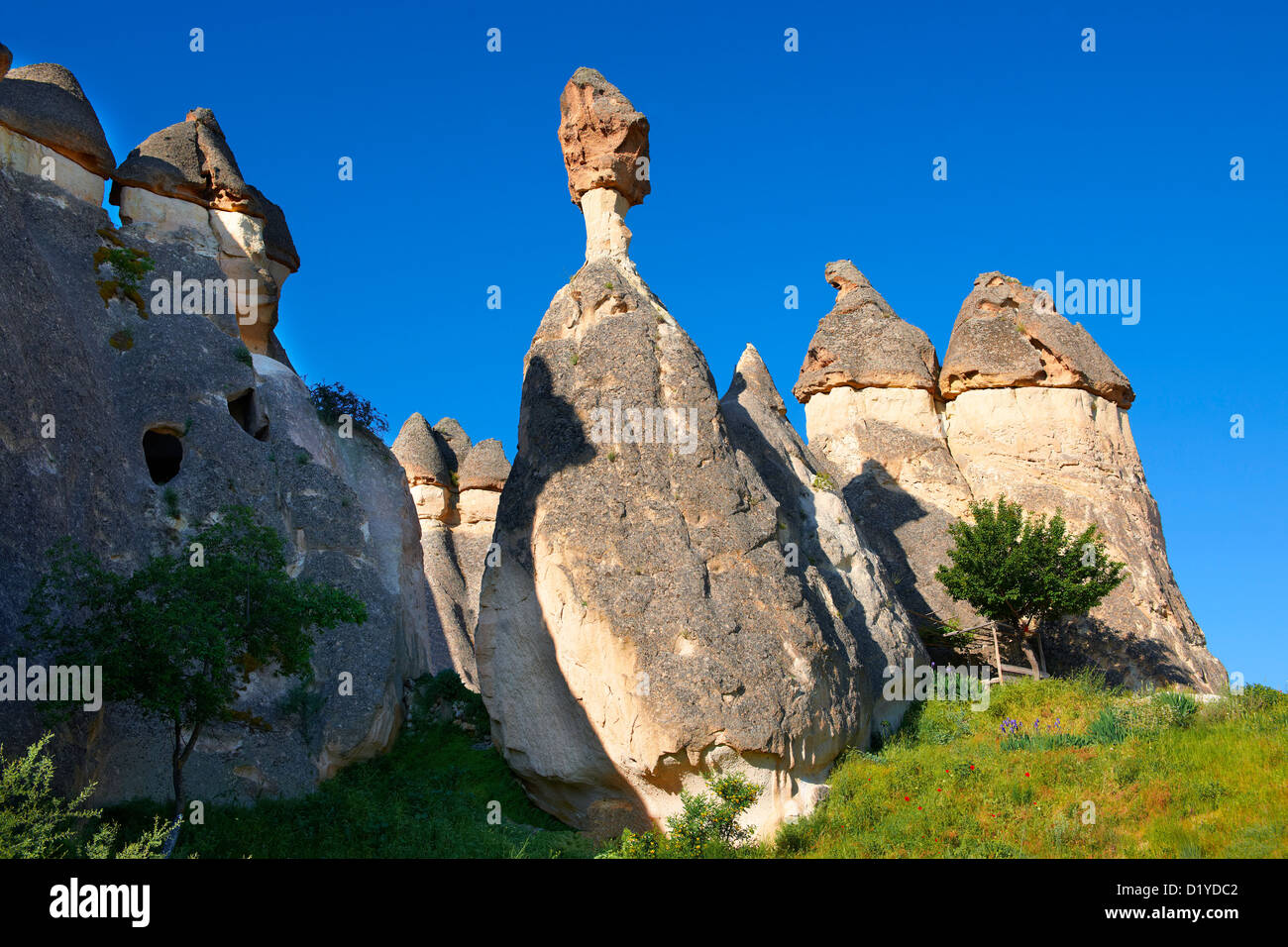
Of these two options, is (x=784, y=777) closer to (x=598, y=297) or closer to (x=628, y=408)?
(x=628, y=408)

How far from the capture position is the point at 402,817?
1513 centimetres

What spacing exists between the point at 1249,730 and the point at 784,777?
580 cm

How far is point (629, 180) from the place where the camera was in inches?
822

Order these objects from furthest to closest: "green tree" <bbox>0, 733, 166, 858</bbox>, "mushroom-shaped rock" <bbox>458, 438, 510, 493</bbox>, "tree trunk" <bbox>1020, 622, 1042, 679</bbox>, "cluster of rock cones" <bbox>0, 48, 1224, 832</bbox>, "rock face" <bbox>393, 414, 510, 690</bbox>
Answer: "mushroom-shaped rock" <bbox>458, 438, 510, 493</bbox> → "rock face" <bbox>393, 414, 510, 690</bbox> → "tree trunk" <bbox>1020, 622, 1042, 679</bbox> → "cluster of rock cones" <bbox>0, 48, 1224, 832</bbox> → "green tree" <bbox>0, 733, 166, 858</bbox>

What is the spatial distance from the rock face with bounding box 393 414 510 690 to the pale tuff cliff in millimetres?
10870

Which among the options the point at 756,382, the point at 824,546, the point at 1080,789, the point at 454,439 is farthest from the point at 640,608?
the point at 454,439

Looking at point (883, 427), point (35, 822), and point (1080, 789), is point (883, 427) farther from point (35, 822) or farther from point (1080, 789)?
point (35, 822)

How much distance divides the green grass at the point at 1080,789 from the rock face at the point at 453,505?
58.8 feet

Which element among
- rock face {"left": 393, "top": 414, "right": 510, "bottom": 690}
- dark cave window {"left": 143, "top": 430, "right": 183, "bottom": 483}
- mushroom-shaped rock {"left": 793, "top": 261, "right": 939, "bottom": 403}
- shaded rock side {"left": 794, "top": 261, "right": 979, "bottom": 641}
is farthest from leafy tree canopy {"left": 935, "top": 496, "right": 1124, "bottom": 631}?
rock face {"left": 393, "top": 414, "right": 510, "bottom": 690}

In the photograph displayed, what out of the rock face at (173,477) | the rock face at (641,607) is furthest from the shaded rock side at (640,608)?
the rock face at (173,477)

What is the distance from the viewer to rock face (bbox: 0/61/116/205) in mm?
19234

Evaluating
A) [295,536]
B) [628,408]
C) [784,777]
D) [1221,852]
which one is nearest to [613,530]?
[628,408]

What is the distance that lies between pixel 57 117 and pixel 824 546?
15290mm

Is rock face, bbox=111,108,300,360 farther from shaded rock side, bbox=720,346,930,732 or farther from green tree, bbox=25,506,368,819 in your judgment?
green tree, bbox=25,506,368,819
